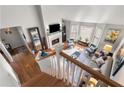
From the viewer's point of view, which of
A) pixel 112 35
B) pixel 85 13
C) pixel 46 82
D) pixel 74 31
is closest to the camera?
pixel 46 82

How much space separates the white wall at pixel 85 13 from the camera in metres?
4.49

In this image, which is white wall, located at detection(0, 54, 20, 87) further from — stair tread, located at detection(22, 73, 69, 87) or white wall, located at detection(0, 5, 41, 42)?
white wall, located at detection(0, 5, 41, 42)

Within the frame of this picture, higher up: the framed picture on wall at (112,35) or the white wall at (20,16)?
the white wall at (20,16)

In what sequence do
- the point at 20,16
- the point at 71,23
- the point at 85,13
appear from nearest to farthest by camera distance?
the point at 20,16 < the point at 85,13 < the point at 71,23

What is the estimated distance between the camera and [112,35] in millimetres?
5020

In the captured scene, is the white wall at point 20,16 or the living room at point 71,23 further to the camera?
the living room at point 71,23

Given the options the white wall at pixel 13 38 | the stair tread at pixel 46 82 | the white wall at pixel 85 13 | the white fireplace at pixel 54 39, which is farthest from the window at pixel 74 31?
the stair tread at pixel 46 82

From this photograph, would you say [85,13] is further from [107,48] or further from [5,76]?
[5,76]

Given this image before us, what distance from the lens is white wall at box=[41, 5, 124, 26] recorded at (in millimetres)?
4488

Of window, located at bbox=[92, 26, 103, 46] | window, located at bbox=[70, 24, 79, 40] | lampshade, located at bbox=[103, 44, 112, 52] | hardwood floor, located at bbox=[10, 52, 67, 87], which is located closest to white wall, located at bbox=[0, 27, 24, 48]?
hardwood floor, located at bbox=[10, 52, 67, 87]

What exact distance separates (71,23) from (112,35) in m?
2.09

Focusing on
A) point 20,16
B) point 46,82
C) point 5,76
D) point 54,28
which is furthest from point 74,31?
point 5,76

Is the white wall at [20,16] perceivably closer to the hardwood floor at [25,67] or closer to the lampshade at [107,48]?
the hardwood floor at [25,67]

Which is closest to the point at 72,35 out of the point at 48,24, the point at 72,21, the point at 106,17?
the point at 72,21
